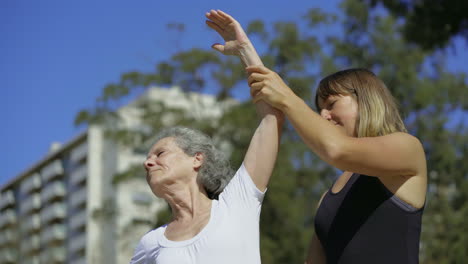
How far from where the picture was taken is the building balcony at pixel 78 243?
2741 inches

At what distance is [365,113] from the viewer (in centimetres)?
275

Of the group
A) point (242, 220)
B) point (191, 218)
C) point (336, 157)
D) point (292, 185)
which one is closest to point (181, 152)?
point (191, 218)

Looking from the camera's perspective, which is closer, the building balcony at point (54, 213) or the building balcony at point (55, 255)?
the building balcony at point (55, 255)

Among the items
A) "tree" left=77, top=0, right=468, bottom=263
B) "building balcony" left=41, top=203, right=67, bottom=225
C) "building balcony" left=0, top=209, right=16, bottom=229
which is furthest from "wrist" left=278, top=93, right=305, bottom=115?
"building balcony" left=0, top=209, right=16, bottom=229

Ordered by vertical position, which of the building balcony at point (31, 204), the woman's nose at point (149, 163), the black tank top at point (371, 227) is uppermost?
the building balcony at point (31, 204)

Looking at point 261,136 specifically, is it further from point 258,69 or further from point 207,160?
point 207,160

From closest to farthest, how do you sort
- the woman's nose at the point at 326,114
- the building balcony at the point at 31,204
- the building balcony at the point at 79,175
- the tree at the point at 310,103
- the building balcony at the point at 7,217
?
the woman's nose at the point at 326,114 < the tree at the point at 310,103 < the building balcony at the point at 79,175 < the building balcony at the point at 7,217 < the building balcony at the point at 31,204

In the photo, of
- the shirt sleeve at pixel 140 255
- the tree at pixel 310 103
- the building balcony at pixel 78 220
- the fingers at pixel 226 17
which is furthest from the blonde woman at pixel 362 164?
the building balcony at pixel 78 220

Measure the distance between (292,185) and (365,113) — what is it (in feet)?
70.0

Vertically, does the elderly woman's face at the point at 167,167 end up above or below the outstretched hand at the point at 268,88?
above

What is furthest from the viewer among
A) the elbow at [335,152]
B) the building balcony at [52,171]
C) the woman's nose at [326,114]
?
the building balcony at [52,171]

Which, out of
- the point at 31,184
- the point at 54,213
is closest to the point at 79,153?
the point at 54,213

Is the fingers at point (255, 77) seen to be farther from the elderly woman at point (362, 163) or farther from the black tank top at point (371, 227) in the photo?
the black tank top at point (371, 227)

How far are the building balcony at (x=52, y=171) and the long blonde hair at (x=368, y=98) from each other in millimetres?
76965
